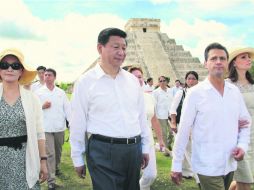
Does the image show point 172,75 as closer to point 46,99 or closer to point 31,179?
point 46,99

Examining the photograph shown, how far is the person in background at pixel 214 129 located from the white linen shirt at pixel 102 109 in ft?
1.92

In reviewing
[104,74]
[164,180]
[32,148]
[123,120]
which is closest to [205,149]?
[123,120]

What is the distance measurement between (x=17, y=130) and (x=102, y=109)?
0.94 m

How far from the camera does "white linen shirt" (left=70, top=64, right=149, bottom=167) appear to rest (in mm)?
4336

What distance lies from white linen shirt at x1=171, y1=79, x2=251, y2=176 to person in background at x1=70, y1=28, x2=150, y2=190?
0.51 meters

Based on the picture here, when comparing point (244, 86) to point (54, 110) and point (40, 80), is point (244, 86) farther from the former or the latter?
point (40, 80)

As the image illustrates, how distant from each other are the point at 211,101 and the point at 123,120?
0.94 m

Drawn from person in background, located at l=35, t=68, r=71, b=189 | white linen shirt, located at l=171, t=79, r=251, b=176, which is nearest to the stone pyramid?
person in background, located at l=35, t=68, r=71, b=189

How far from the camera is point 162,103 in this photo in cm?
1265

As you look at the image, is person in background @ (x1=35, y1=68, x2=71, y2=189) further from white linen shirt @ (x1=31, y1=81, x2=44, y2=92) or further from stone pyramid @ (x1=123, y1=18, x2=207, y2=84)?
stone pyramid @ (x1=123, y1=18, x2=207, y2=84)

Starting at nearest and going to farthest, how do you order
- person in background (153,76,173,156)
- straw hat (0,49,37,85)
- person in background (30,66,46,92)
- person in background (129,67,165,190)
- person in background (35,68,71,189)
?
straw hat (0,49,37,85)
person in background (129,67,165,190)
person in background (35,68,71,189)
person in background (30,66,46,92)
person in background (153,76,173,156)

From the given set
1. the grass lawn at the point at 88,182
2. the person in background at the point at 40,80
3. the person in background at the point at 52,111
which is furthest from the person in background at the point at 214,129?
the person in background at the point at 40,80

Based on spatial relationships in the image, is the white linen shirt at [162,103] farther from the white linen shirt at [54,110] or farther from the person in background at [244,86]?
the person in background at [244,86]

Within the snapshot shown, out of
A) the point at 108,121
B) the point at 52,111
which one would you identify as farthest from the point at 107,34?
the point at 52,111
